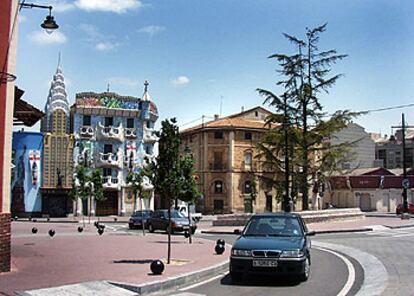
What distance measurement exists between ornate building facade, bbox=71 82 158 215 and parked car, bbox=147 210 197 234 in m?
25.8

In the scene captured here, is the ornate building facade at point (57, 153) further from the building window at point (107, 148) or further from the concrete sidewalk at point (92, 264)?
the concrete sidewalk at point (92, 264)

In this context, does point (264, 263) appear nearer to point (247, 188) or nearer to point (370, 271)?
point (370, 271)

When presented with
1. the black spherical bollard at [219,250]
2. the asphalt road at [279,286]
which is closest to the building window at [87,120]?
the black spherical bollard at [219,250]

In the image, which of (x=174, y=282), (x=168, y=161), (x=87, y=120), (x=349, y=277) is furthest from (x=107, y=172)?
(x=174, y=282)

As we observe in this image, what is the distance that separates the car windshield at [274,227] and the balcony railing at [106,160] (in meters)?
49.1

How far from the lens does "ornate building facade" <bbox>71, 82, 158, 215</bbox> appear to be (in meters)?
60.3

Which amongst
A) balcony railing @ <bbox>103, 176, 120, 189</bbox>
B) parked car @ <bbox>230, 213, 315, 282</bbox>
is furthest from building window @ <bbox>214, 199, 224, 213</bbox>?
parked car @ <bbox>230, 213, 315, 282</bbox>

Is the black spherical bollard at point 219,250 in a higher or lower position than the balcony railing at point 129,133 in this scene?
lower

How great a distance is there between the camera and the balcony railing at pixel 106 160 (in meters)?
60.7

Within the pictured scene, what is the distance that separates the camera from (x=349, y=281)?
12211 millimetres

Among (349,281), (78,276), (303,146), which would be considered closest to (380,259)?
(349,281)

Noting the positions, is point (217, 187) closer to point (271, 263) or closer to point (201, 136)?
point (201, 136)

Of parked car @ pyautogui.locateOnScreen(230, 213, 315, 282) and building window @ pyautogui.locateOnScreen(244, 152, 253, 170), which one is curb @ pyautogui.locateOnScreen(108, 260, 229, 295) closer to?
parked car @ pyautogui.locateOnScreen(230, 213, 315, 282)

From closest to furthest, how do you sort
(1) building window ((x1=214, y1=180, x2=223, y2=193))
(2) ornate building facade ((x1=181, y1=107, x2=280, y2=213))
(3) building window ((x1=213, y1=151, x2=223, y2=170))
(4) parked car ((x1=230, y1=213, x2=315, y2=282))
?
(4) parked car ((x1=230, y1=213, x2=315, y2=282)) < (2) ornate building facade ((x1=181, y1=107, x2=280, y2=213)) < (1) building window ((x1=214, y1=180, x2=223, y2=193)) < (3) building window ((x1=213, y1=151, x2=223, y2=170))
